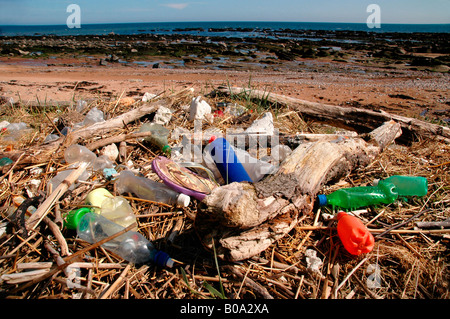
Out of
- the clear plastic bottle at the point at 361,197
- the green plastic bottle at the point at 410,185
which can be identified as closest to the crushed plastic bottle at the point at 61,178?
the clear plastic bottle at the point at 361,197

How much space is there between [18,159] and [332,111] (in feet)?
12.7

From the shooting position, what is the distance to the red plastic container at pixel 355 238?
5.20 ft

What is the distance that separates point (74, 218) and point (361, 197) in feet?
7.13

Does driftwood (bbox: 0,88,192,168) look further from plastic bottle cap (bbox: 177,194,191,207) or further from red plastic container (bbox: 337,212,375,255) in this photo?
red plastic container (bbox: 337,212,375,255)

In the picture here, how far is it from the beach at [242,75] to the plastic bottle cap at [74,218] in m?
3.03

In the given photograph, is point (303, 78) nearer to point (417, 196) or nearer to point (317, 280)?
point (417, 196)

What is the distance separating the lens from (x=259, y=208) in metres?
1.53

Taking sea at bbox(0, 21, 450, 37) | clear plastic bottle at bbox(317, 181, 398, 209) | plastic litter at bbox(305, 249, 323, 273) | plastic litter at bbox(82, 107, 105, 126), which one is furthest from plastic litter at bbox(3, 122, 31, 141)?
sea at bbox(0, 21, 450, 37)

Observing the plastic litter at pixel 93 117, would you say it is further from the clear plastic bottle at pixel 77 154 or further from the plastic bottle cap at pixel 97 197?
the plastic bottle cap at pixel 97 197

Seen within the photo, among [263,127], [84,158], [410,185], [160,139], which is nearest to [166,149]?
[160,139]

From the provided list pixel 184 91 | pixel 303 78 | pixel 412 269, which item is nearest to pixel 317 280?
pixel 412 269

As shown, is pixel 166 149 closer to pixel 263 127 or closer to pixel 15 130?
pixel 263 127

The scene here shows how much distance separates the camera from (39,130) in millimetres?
3357
